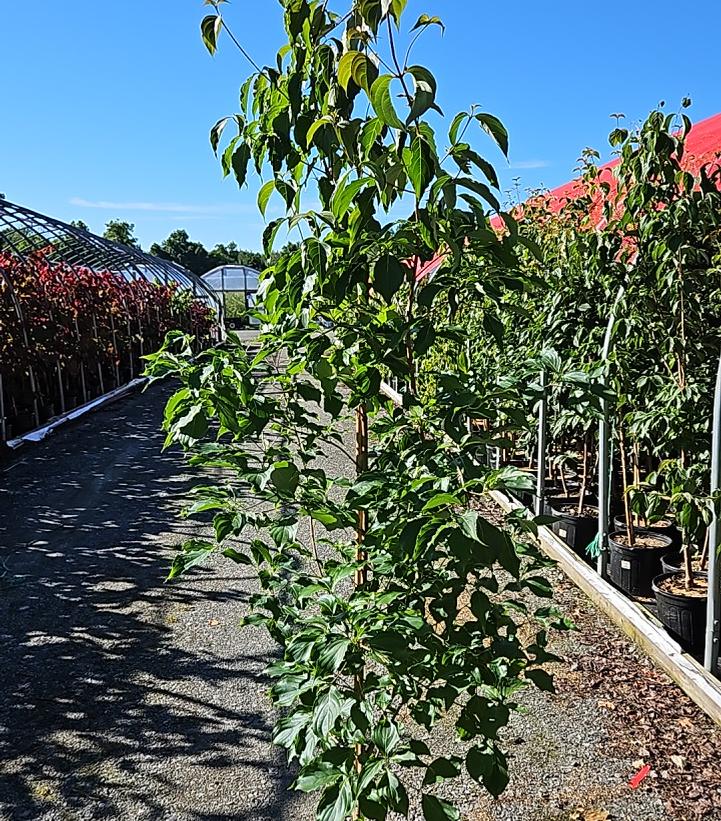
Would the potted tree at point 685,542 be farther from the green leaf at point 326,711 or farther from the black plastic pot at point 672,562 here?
the green leaf at point 326,711

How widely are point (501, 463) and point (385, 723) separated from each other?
5680 mm

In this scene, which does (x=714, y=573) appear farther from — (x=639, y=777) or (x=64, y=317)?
(x=64, y=317)

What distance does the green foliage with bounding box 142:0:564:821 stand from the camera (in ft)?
4.26

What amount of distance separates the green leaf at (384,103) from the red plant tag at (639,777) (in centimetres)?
249

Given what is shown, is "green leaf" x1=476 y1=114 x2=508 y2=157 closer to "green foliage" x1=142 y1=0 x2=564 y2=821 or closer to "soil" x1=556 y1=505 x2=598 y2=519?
"green foliage" x1=142 y1=0 x2=564 y2=821

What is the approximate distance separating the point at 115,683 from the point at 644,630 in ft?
8.52

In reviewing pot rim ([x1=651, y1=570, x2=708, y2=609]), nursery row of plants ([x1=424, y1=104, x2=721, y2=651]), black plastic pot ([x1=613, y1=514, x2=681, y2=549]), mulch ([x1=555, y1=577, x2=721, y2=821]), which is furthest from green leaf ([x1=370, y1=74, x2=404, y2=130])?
black plastic pot ([x1=613, y1=514, x2=681, y2=549])

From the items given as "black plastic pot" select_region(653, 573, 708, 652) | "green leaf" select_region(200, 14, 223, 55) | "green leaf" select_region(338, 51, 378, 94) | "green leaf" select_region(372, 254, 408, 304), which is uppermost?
"green leaf" select_region(200, 14, 223, 55)

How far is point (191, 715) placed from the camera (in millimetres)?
3172

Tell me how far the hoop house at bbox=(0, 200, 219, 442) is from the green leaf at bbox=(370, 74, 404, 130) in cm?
790

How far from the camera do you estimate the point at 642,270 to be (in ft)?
12.3

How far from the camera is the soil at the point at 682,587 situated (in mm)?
3584

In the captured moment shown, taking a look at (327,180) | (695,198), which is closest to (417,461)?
(327,180)

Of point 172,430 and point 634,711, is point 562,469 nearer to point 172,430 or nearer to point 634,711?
point 634,711
